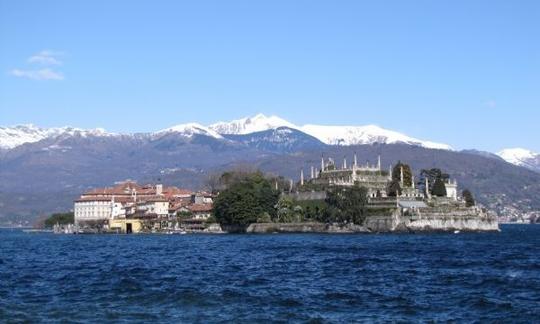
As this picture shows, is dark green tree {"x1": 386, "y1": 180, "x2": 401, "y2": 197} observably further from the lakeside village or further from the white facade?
the white facade

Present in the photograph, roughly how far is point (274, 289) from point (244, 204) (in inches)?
4638

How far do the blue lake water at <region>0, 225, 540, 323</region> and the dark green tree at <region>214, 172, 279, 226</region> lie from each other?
87.4 m

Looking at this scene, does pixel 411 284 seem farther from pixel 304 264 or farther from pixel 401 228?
pixel 401 228

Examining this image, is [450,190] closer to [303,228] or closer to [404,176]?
[404,176]

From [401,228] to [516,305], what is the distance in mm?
118816

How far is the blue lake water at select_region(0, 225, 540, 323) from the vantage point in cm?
4322

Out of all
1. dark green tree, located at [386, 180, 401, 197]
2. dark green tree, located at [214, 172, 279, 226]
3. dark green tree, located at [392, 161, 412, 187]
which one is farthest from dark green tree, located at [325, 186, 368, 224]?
dark green tree, located at [392, 161, 412, 187]

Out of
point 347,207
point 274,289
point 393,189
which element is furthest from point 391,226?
point 274,289

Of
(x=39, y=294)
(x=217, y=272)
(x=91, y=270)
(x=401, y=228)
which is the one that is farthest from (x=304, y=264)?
(x=401, y=228)

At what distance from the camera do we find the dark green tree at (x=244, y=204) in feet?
565

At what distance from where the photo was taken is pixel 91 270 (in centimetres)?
6900

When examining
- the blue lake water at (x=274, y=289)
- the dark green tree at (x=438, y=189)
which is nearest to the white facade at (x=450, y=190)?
the dark green tree at (x=438, y=189)

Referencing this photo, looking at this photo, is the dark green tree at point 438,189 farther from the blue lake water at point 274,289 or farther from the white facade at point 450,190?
the blue lake water at point 274,289

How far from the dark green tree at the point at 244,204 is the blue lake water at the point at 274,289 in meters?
87.4
